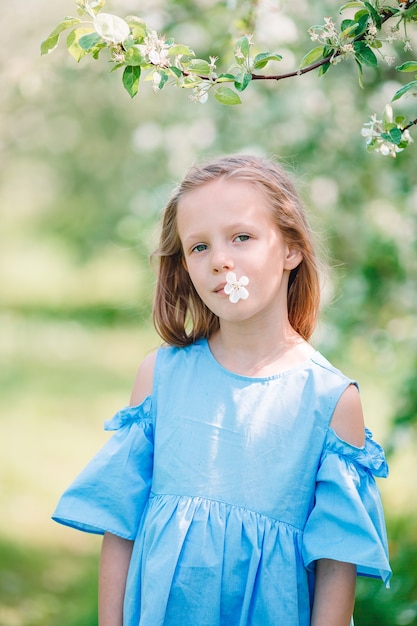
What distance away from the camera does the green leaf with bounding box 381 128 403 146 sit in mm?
1667

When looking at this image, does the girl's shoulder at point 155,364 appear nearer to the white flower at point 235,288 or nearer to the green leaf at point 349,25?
the white flower at point 235,288

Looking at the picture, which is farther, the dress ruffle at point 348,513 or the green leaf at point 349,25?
the dress ruffle at point 348,513

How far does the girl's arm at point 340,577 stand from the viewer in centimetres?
176

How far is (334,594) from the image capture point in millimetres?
1756

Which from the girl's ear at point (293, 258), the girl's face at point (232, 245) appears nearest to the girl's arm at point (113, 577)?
the girl's face at point (232, 245)

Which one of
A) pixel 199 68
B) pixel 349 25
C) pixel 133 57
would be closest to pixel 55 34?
pixel 133 57

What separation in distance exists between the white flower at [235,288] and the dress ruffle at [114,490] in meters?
0.42

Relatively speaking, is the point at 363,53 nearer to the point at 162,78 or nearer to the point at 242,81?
the point at 242,81

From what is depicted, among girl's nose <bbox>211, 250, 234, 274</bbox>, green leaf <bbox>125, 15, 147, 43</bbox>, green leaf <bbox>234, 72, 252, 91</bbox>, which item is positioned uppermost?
green leaf <bbox>125, 15, 147, 43</bbox>

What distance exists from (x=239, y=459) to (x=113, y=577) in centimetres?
45

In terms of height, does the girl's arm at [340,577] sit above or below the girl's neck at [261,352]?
below

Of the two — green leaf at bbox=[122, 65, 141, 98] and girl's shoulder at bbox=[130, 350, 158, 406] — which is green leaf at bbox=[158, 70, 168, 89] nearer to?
green leaf at bbox=[122, 65, 141, 98]

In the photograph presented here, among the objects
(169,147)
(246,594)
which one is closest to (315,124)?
(169,147)

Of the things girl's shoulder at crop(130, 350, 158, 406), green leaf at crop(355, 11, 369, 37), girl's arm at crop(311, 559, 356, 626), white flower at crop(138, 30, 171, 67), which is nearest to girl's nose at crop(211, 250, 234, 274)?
girl's shoulder at crop(130, 350, 158, 406)
